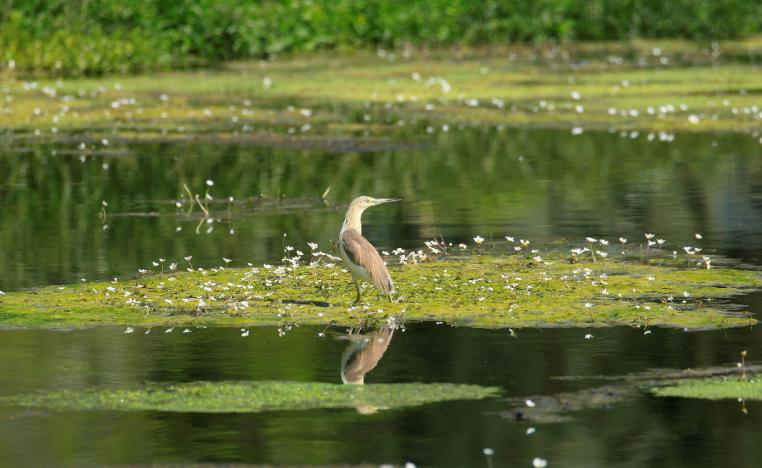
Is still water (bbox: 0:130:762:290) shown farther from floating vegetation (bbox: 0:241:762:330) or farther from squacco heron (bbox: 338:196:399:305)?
squacco heron (bbox: 338:196:399:305)

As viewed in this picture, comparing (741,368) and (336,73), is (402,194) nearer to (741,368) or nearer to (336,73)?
(741,368)

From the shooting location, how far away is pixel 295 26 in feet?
151

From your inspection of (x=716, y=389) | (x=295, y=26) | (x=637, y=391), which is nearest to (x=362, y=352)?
(x=637, y=391)

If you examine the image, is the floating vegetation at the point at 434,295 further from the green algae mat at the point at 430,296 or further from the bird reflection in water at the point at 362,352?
the bird reflection in water at the point at 362,352

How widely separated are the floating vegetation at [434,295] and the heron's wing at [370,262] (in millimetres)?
236

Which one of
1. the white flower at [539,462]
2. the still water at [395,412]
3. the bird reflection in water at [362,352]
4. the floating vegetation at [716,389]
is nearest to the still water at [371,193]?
the still water at [395,412]

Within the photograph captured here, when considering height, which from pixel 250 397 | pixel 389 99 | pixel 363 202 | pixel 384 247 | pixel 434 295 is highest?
pixel 363 202

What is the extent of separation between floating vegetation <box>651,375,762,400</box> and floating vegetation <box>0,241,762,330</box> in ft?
5.52

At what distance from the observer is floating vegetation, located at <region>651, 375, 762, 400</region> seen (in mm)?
10398

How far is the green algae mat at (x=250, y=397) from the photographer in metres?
10.3

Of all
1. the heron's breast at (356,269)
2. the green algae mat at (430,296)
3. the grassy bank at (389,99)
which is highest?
the heron's breast at (356,269)

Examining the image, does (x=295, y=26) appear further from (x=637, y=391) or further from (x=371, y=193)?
(x=637, y=391)

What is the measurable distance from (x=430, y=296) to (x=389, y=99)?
20.4 m

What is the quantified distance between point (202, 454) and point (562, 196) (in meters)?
12.1
